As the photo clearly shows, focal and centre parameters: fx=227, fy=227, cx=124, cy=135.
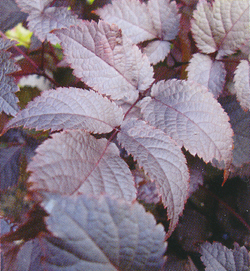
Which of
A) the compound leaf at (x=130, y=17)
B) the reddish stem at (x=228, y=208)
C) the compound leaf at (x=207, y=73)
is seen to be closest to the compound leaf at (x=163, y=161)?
the compound leaf at (x=207, y=73)

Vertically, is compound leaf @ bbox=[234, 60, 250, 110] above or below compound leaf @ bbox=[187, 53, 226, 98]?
below

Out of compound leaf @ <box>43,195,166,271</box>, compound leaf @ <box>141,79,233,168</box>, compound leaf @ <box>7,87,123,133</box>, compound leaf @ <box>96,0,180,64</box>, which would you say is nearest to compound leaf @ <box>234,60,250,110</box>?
compound leaf @ <box>141,79,233,168</box>

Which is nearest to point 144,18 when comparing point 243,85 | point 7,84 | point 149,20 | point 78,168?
point 149,20

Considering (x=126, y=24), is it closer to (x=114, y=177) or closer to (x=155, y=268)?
(x=114, y=177)

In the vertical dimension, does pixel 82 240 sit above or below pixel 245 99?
above

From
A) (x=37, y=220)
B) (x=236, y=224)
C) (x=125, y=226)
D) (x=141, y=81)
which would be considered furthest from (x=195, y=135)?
(x=236, y=224)

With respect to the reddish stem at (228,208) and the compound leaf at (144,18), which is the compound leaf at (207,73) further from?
the reddish stem at (228,208)

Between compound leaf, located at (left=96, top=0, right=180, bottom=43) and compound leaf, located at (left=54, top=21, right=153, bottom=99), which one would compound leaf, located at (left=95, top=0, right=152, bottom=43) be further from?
compound leaf, located at (left=54, top=21, right=153, bottom=99)
